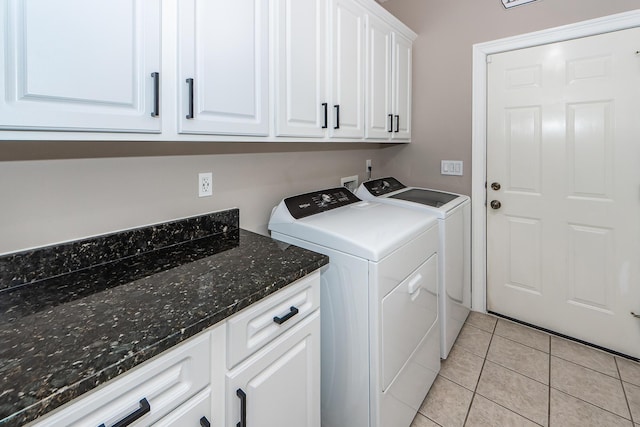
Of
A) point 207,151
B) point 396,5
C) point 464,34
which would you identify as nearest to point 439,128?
point 464,34

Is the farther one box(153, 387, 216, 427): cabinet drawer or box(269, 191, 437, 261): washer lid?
box(269, 191, 437, 261): washer lid

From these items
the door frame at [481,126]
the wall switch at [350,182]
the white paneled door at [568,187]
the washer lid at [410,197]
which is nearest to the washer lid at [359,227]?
the washer lid at [410,197]

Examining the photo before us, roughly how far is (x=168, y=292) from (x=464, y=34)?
2623 mm

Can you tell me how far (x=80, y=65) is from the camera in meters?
0.84

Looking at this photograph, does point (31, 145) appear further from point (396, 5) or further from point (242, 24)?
point (396, 5)

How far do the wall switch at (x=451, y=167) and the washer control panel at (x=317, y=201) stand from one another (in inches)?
37.0

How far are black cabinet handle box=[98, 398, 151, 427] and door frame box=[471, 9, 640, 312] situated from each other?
7.92 feet

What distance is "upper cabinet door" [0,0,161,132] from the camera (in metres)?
0.75

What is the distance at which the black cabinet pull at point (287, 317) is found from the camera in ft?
3.35

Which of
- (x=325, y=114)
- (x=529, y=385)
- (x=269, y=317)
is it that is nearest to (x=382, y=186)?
(x=325, y=114)

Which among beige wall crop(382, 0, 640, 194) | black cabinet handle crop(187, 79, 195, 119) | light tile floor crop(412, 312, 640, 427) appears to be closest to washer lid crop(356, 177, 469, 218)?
beige wall crop(382, 0, 640, 194)

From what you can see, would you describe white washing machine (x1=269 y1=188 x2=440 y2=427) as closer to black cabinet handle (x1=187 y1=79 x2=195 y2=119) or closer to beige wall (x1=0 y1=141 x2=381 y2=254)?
beige wall (x1=0 y1=141 x2=381 y2=254)

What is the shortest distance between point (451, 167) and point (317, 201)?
131 cm

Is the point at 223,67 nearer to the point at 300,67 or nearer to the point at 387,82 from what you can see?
the point at 300,67
